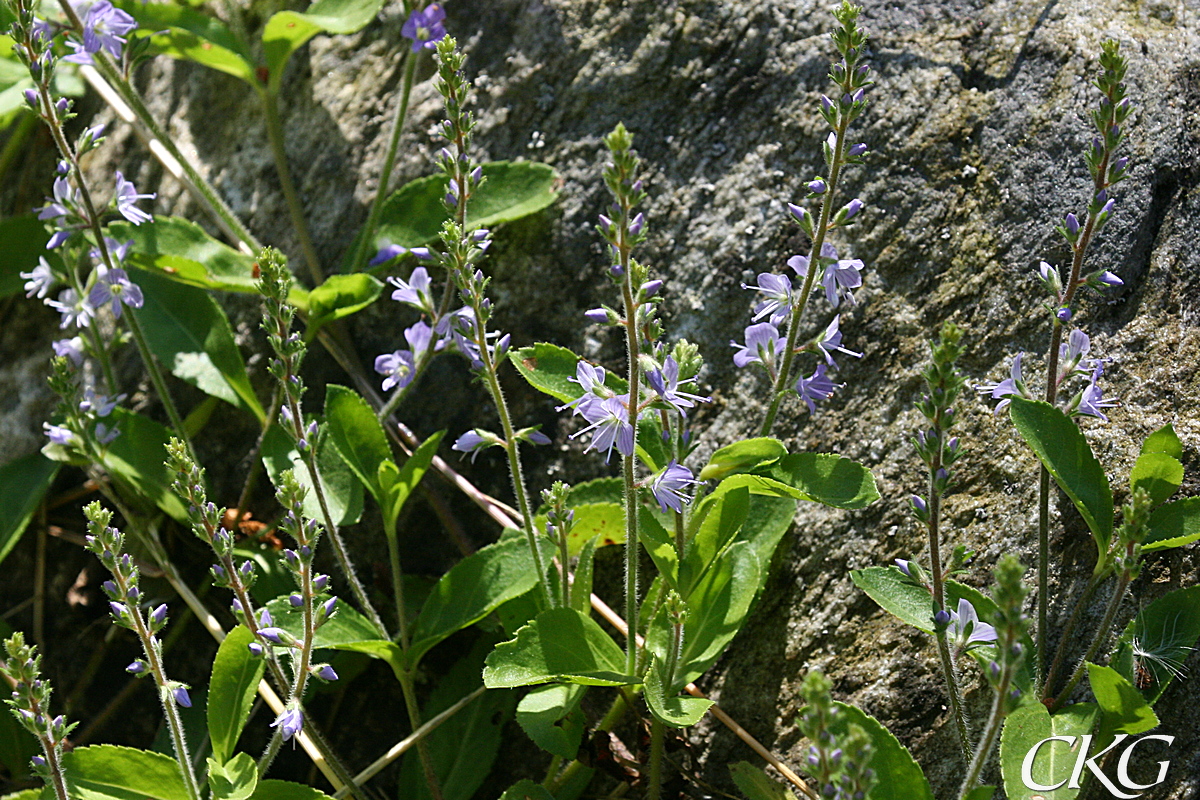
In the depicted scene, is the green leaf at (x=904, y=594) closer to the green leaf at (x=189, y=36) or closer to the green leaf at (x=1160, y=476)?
the green leaf at (x=1160, y=476)

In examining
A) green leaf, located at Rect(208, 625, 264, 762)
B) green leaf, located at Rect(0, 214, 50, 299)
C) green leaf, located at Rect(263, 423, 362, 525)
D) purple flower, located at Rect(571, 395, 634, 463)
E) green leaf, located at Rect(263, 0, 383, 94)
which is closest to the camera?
purple flower, located at Rect(571, 395, 634, 463)

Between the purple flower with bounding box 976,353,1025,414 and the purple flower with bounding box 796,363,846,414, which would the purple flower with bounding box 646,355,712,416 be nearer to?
the purple flower with bounding box 796,363,846,414

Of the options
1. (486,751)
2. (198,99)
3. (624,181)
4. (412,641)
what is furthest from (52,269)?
(624,181)

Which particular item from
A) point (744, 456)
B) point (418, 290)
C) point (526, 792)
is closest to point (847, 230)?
point (744, 456)

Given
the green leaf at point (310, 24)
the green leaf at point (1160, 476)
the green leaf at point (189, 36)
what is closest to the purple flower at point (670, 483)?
the green leaf at point (1160, 476)

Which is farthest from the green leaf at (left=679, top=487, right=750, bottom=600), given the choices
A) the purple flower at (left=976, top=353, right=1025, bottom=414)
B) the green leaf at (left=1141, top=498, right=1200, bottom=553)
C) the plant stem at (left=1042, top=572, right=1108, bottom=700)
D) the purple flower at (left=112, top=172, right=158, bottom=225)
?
the purple flower at (left=112, top=172, right=158, bottom=225)
